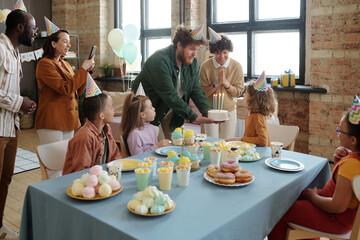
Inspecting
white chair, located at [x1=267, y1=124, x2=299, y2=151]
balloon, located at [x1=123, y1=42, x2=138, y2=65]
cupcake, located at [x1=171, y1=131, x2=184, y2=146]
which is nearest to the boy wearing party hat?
cupcake, located at [x1=171, y1=131, x2=184, y2=146]

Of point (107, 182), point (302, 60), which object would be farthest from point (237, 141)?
point (302, 60)

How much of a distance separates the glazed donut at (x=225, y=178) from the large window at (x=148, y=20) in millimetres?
4653

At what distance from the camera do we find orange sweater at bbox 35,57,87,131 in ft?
8.69

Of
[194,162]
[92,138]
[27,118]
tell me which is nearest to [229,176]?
[194,162]

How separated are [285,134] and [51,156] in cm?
164

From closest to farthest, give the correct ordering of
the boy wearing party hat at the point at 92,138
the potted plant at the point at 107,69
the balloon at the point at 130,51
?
the boy wearing party hat at the point at 92,138 → the balloon at the point at 130,51 → the potted plant at the point at 107,69

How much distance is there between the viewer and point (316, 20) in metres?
4.06

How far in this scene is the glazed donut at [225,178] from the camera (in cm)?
157

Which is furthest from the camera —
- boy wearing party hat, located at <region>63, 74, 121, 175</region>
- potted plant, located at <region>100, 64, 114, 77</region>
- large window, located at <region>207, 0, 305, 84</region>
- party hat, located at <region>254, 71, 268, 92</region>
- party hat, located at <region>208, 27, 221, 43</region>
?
potted plant, located at <region>100, 64, 114, 77</region>

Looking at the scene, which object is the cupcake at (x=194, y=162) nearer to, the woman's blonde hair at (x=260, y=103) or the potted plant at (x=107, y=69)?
the woman's blonde hair at (x=260, y=103)

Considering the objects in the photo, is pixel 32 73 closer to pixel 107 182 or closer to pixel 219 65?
pixel 219 65

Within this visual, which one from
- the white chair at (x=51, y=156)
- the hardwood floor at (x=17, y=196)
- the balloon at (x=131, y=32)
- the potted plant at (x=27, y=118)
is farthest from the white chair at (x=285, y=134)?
the potted plant at (x=27, y=118)

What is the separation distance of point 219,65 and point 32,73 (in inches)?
185

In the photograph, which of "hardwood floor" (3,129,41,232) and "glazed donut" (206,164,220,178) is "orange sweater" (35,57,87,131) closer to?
"hardwood floor" (3,129,41,232)
